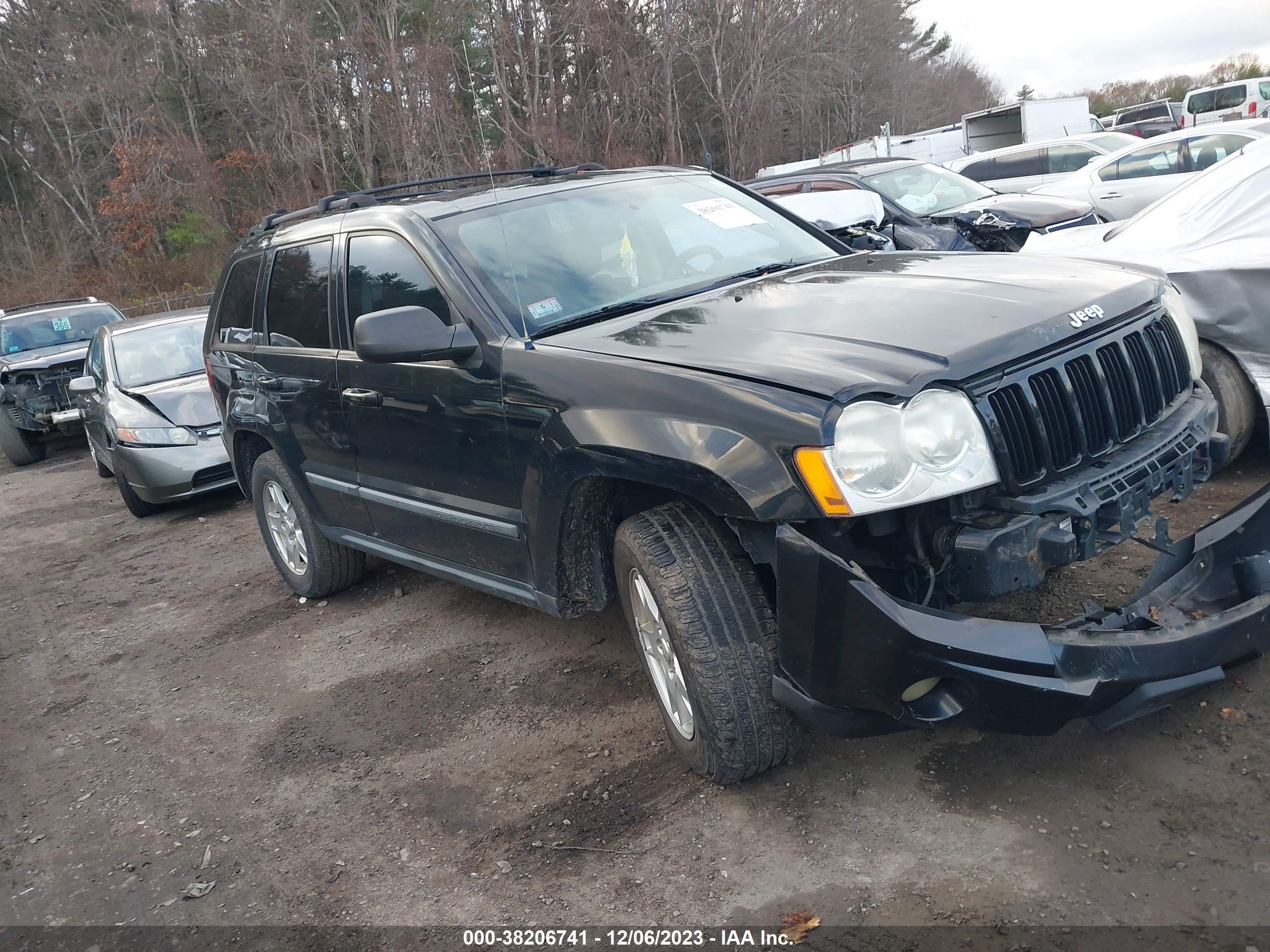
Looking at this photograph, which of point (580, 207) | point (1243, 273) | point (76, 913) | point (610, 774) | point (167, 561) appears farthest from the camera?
point (167, 561)

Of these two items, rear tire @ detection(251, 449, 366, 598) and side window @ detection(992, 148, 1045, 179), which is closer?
rear tire @ detection(251, 449, 366, 598)

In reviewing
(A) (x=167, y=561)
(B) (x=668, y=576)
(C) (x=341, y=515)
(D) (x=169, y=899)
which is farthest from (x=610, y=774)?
(A) (x=167, y=561)

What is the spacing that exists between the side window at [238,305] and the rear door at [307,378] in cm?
21

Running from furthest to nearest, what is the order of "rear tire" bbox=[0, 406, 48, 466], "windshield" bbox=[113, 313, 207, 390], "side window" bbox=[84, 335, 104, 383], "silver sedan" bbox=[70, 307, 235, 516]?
"rear tire" bbox=[0, 406, 48, 466]
"side window" bbox=[84, 335, 104, 383]
"windshield" bbox=[113, 313, 207, 390]
"silver sedan" bbox=[70, 307, 235, 516]

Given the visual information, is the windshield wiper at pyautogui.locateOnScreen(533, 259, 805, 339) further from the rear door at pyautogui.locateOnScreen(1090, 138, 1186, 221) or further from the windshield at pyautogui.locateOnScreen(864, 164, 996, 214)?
the rear door at pyautogui.locateOnScreen(1090, 138, 1186, 221)

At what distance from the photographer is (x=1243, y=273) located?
14.6 ft

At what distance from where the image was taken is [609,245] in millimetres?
3803

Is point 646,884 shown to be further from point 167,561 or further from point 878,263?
point 167,561

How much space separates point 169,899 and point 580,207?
8.98ft

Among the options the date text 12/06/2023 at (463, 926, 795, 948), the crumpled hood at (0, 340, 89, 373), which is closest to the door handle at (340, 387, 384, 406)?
the date text 12/06/2023 at (463, 926, 795, 948)

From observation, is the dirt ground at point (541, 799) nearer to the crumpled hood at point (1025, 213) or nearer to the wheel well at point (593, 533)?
the wheel well at point (593, 533)

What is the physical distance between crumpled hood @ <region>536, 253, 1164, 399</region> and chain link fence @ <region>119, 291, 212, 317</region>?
25.1 meters

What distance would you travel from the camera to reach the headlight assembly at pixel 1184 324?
10.6 ft

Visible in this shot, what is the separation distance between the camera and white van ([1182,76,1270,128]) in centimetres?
2362
